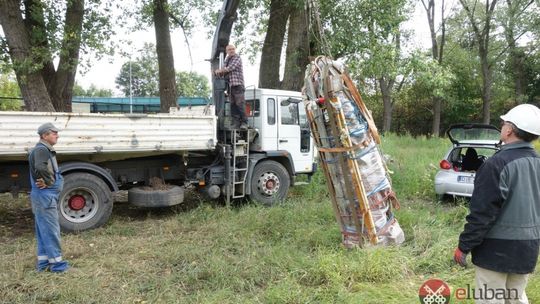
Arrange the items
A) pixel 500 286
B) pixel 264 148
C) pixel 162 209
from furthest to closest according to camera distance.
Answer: pixel 264 148 < pixel 162 209 < pixel 500 286

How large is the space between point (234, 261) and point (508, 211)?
316 centimetres

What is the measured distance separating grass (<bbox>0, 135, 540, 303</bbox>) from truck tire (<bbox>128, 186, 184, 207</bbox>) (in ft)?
1.08

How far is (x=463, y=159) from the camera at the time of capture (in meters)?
8.24

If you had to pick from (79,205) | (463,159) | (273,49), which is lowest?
(79,205)

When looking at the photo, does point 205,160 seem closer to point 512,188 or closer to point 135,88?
point 512,188

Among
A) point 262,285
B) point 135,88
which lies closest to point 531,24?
point 262,285

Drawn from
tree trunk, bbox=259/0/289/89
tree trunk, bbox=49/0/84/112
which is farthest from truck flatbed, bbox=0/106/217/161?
tree trunk, bbox=259/0/289/89

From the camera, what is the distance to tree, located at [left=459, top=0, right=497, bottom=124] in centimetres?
2264

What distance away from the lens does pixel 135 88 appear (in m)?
75.2

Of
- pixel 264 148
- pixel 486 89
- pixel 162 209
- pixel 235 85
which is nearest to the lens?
pixel 235 85

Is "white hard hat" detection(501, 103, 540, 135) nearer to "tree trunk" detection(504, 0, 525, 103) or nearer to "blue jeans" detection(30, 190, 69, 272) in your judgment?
"blue jeans" detection(30, 190, 69, 272)

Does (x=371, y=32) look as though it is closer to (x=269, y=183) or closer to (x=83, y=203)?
(x=269, y=183)

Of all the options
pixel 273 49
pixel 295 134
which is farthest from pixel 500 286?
pixel 273 49

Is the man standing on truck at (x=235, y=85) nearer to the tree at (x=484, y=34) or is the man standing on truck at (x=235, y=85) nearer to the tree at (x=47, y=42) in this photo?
the tree at (x=47, y=42)
